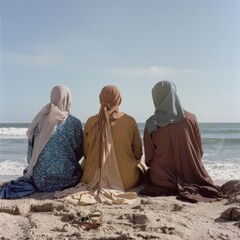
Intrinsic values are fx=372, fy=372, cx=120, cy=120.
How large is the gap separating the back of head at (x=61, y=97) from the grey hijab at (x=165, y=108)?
1125 mm

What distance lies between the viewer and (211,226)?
11.0 ft

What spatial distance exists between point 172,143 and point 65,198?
150 centimetres

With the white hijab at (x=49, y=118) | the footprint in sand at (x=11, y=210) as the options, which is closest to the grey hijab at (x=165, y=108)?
the white hijab at (x=49, y=118)

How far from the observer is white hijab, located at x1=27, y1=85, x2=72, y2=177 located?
481cm

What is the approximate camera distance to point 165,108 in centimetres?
483

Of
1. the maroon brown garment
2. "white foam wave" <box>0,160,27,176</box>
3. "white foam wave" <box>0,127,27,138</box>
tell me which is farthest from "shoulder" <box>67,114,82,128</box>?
"white foam wave" <box>0,127,27,138</box>

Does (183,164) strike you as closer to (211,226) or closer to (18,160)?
(211,226)

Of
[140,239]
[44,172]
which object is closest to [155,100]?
[44,172]

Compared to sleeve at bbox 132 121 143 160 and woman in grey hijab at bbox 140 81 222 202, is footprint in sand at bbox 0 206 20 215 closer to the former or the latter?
woman in grey hijab at bbox 140 81 222 202

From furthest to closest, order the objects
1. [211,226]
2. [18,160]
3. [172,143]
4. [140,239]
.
A: [18,160]
[172,143]
[211,226]
[140,239]

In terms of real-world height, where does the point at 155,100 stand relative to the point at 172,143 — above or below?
above

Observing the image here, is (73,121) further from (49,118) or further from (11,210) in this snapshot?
(11,210)

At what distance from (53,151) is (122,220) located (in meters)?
1.69

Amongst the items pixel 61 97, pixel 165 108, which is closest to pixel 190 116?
pixel 165 108
